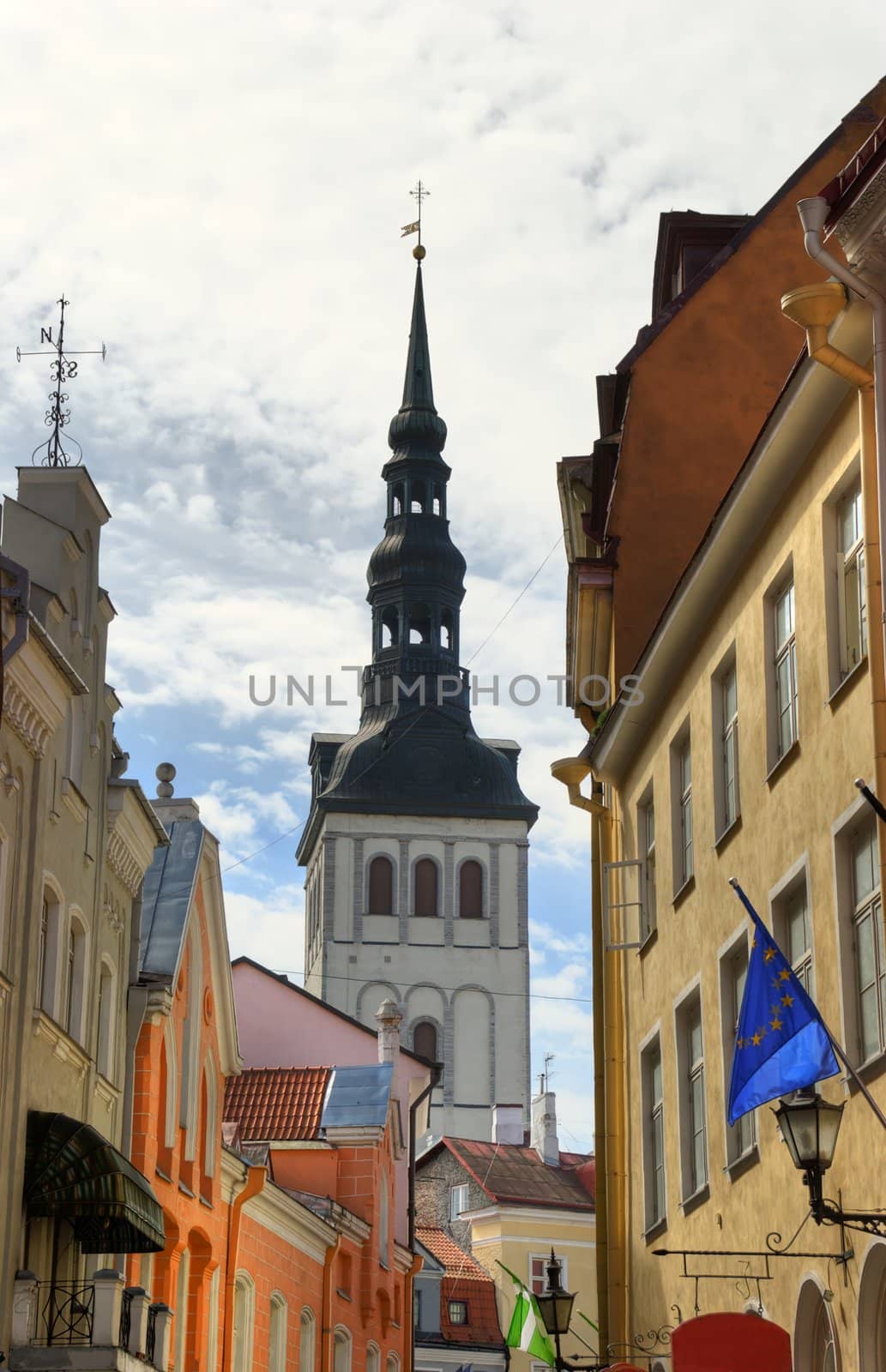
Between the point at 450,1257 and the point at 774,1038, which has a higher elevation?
the point at 450,1257

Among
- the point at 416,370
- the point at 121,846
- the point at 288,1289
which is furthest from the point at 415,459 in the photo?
the point at 121,846

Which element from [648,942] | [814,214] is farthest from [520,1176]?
[814,214]

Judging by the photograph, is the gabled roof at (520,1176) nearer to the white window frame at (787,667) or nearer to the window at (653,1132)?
the window at (653,1132)

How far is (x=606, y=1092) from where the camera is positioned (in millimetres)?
21406

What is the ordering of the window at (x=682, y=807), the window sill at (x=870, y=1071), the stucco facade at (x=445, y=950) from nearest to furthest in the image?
the window sill at (x=870, y=1071)
the window at (x=682, y=807)
the stucco facade at (x=445, y=950)

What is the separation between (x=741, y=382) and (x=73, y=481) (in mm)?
6949

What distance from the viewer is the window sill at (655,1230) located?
18.7 m

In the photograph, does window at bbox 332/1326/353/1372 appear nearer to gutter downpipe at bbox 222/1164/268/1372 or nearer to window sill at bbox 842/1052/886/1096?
gutter downpipe at bbox 222/1164/268/1372

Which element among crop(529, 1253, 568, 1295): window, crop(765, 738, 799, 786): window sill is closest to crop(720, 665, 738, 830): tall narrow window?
crop(765, 738, 799, 786): window sill

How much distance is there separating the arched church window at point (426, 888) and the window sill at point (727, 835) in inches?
2892

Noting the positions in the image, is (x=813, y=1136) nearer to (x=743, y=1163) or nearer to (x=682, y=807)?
(x=743, y=1163)

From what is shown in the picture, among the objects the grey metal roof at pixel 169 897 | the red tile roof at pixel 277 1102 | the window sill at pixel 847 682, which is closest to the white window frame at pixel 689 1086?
the window sill at pixel 847 682

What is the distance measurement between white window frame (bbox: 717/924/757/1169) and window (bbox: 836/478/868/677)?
9.48ft

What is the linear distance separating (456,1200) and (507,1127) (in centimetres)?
1030
